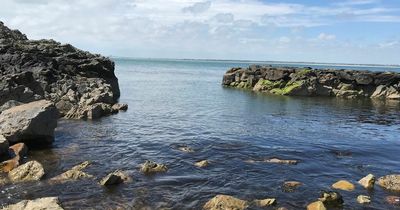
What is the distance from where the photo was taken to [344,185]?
2127cm

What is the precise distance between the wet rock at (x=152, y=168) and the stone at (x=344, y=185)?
908 centimetres

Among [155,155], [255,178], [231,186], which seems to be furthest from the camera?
[155,155]

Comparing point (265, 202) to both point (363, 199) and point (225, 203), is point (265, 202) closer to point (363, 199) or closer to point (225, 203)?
point (225, 203)

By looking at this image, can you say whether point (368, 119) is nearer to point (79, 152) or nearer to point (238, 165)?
point (238, 165)

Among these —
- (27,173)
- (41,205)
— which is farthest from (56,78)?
(41,205)

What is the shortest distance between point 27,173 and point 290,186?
43.4 feet

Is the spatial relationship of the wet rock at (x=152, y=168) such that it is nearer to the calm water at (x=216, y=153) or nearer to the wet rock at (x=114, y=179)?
the calm water at (x=216, y=153)

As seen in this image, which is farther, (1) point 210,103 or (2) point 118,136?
(1) point 210,103

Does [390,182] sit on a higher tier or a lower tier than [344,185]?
higher

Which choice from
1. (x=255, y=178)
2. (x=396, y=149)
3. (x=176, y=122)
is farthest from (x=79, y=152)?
(x=396, y=149)

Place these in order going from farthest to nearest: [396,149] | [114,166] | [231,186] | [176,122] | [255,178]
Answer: [176,122] < [396,149] < [114,166] < [255,178] < [231,186]

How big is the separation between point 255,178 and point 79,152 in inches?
470

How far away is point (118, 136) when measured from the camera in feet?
110

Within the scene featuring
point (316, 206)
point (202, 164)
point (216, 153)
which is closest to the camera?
point (316, 206)
